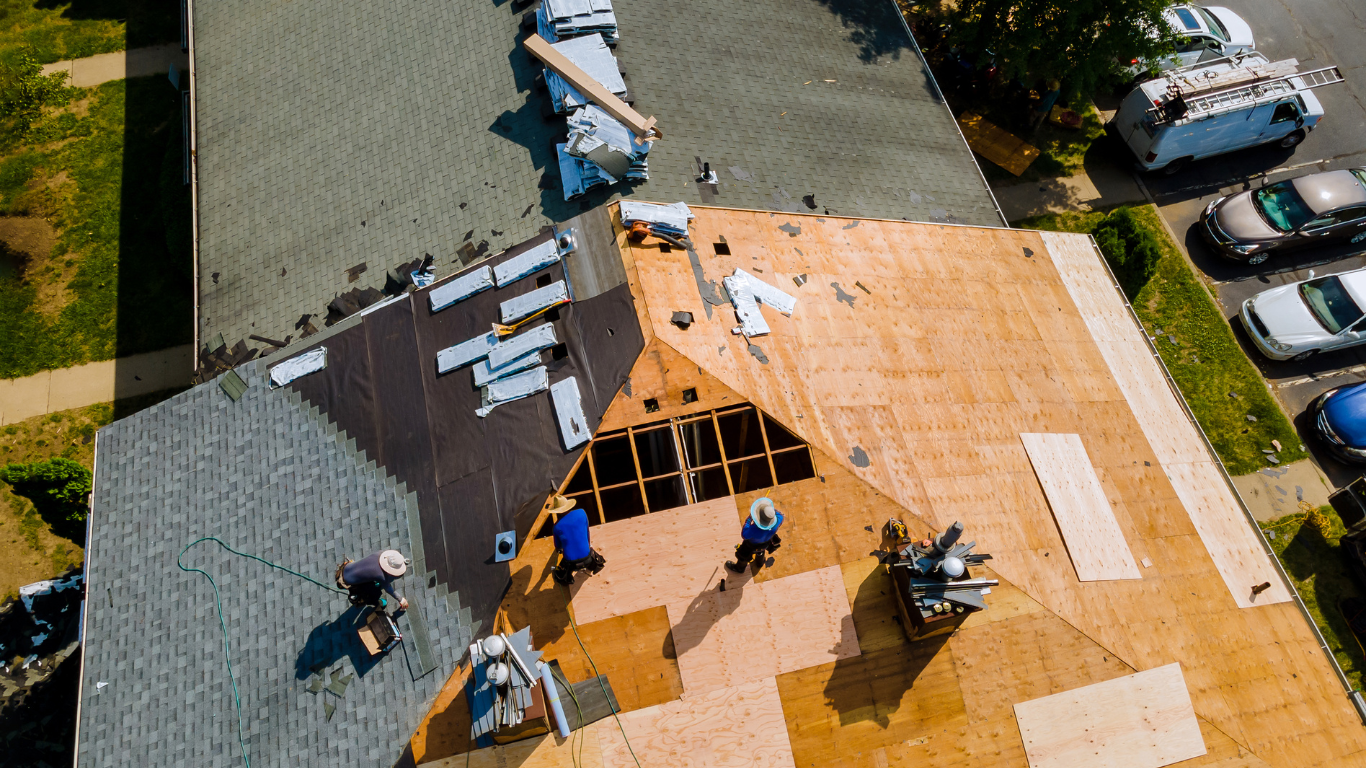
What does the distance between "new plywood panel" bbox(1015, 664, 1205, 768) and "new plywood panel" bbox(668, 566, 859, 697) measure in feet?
10.8

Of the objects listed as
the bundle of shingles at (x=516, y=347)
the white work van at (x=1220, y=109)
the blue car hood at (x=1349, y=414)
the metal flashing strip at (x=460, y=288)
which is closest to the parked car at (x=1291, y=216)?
the white work van at (x=1220, y=109)

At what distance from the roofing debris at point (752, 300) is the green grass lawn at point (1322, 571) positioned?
617 inches

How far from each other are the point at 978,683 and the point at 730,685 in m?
4.21

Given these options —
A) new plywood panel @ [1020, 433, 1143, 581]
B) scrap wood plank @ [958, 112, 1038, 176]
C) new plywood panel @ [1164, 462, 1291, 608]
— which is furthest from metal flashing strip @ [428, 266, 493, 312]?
scrap wood plank @ [958, 112, 1038, 176]

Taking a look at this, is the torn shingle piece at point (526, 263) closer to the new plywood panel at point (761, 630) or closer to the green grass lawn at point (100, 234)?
the new plywood panel at point (761, 630)

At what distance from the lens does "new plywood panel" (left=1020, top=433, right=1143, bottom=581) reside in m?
13.7

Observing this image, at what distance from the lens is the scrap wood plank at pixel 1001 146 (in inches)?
1005

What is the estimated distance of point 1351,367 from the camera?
72.6 ft

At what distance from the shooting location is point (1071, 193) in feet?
82.7

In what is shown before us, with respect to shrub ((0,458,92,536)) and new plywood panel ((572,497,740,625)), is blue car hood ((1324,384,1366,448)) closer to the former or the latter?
new plywood panel ((572,497,740,625))

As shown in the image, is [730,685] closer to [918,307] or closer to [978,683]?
[978,683]

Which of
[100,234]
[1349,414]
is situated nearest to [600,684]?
[1349,414]

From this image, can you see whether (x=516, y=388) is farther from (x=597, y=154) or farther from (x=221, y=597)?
(x=221, y=597)

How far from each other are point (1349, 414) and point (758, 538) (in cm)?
1933
